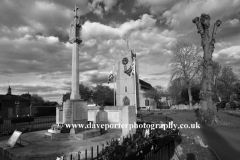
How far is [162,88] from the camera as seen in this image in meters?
59.4

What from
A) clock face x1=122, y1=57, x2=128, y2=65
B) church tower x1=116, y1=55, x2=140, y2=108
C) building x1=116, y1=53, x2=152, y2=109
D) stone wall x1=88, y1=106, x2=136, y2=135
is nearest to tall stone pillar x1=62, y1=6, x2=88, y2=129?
stone wall x1=88, y1=106, x2=136, y2=135

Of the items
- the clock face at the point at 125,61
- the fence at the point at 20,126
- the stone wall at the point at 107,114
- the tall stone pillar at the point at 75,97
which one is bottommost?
the fence at the point at 20,126

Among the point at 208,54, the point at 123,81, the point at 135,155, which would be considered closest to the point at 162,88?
the point at 123,81

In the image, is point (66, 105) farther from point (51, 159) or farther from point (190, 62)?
point (190, 62)

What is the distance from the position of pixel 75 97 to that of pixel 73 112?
977 mm

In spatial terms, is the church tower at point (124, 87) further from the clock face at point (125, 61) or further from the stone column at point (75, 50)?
the stone column at point (75, 50)

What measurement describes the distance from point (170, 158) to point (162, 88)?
55.5 m

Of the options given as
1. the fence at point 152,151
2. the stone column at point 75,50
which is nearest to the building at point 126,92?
the stone column at point 75,50

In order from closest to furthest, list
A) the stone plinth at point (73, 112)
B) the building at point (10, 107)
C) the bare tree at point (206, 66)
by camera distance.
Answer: the stone plinth at point (73, 112), the bare tree at point (206, 66), the building at point (10, 107)

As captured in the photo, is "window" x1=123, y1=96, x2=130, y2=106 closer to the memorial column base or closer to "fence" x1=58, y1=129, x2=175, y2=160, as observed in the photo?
the memorial column base

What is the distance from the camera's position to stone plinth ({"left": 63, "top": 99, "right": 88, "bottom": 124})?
29.0ft

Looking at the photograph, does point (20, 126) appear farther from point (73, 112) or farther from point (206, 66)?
point (206, 66)

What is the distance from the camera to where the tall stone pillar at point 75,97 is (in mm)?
8898

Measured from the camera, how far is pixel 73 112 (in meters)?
8.95
